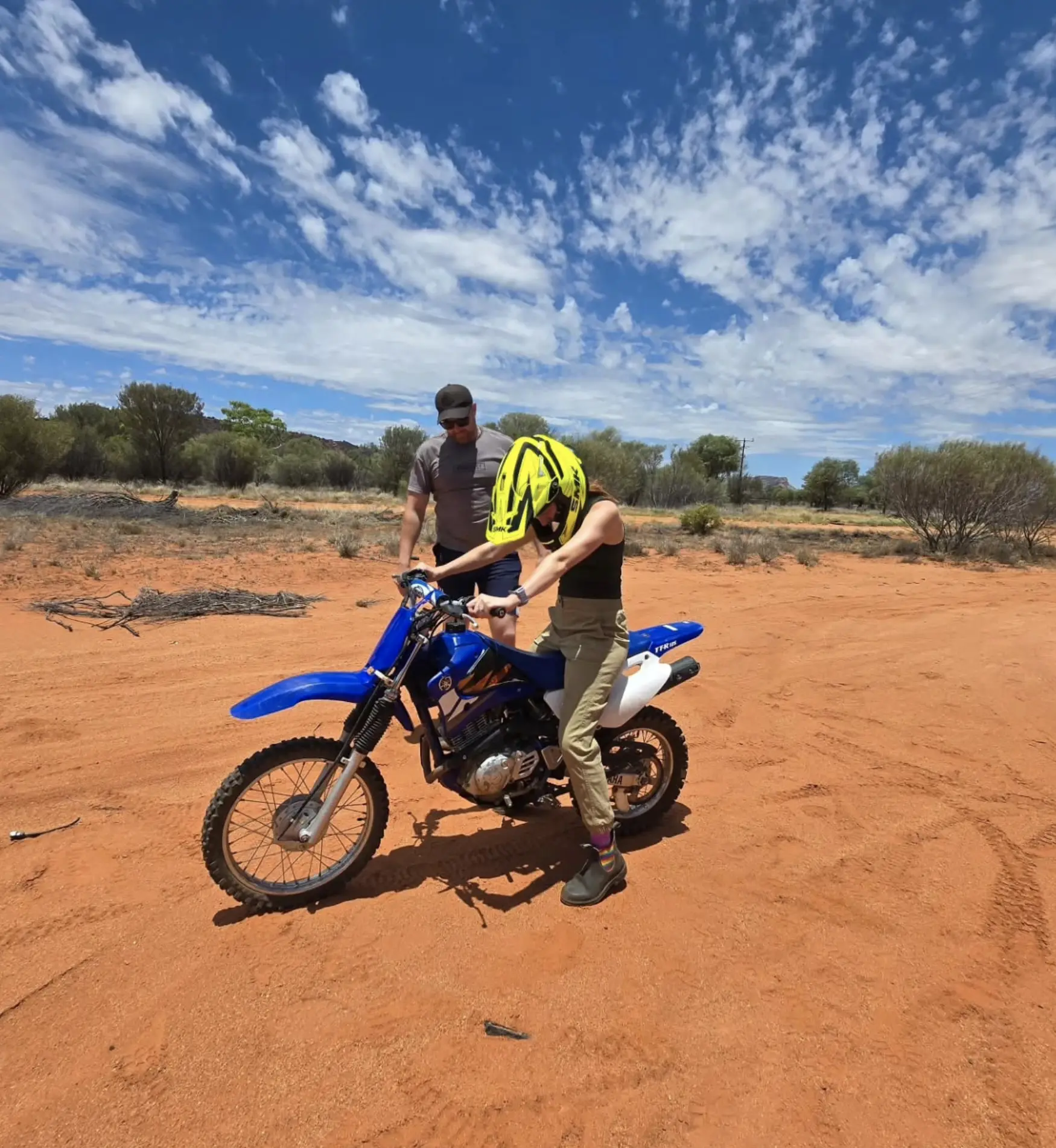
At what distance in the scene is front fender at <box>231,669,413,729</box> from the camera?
8.68 feet

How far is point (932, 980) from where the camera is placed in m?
2.50

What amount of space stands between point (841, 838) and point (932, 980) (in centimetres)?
100

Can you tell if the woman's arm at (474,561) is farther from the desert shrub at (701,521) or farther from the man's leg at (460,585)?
the desert shrub at (701,521)

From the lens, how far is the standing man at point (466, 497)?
399 centimetres

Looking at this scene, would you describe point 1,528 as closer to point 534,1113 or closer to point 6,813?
point 6,813

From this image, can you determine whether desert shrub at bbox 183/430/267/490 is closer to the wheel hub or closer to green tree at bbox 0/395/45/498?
green tree at bbox 0/395/45/498

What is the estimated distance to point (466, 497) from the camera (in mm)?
4070

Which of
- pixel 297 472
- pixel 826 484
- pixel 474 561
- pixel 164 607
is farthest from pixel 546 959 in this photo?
pixel 826 484

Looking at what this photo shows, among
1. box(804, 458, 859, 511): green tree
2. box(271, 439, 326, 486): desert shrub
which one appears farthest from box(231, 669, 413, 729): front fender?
box(804, 458, 859, 511): green tree

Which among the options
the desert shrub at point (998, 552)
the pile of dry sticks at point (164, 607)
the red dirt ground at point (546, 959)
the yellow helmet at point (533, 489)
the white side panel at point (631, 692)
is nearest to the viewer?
the red dirt ground at point (546, 959)

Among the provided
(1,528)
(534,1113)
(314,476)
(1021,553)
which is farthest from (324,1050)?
(314,476)

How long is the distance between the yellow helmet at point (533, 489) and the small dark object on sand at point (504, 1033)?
1703mm

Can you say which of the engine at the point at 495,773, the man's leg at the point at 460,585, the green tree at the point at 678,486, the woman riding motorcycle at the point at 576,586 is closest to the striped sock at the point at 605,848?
the woman riding motorcycle at the point at 576,586

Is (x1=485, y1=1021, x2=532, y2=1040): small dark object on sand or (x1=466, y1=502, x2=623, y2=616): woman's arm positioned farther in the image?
(x1=466, y1=502, x2=623, y2=616): woman's arm
